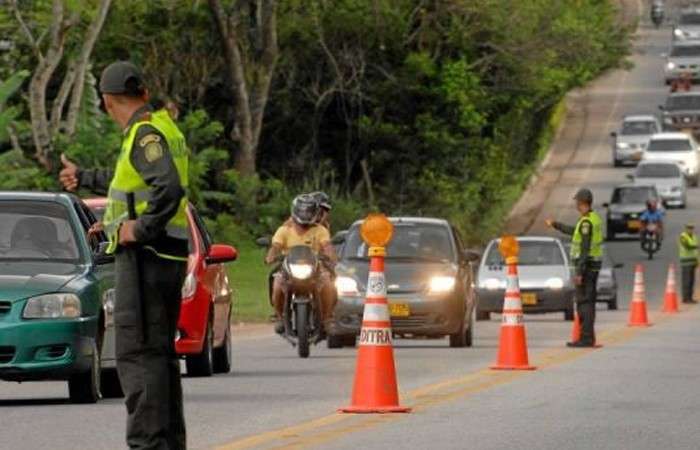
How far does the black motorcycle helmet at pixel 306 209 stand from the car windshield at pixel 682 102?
6896cm

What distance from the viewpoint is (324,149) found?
58.5 metres

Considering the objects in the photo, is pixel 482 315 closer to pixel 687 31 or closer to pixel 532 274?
pixel 532 274

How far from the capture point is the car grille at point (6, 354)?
16656 mm

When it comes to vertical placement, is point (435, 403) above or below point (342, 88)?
below

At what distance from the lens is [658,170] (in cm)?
7606

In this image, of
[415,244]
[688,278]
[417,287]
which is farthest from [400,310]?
[688,278]

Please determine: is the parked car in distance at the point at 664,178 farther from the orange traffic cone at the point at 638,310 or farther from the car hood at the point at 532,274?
the orange traffic cone at the point at 638,310

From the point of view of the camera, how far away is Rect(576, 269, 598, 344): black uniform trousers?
27.4m

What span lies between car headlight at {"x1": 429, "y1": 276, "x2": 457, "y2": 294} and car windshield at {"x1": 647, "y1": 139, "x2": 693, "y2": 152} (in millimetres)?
54037

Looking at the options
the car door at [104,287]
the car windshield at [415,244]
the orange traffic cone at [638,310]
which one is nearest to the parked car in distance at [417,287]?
the car windshield at [415,244]

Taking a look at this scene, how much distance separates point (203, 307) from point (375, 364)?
16.0 ft

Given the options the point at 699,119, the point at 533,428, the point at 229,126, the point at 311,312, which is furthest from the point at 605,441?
the point at 699,119

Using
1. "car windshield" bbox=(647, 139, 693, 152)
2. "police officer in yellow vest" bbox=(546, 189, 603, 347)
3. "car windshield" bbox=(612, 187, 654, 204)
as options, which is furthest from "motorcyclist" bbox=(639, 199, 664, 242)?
"police officer in yellow vest" bbox=(546, 189, 603, 347)

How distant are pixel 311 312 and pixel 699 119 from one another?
7006 cm
